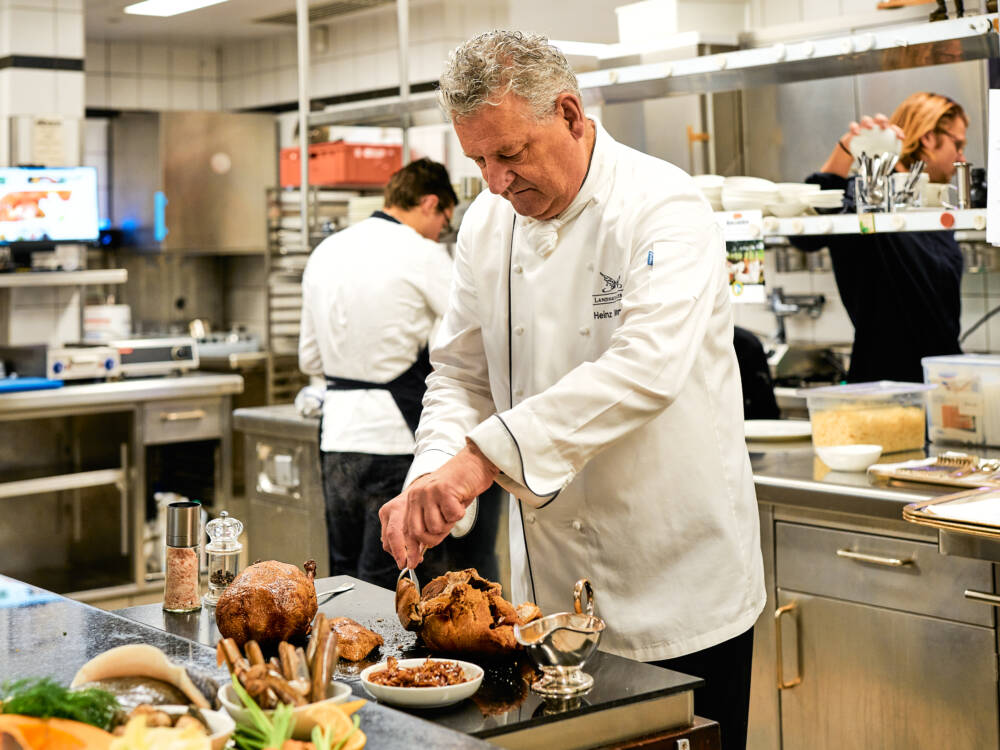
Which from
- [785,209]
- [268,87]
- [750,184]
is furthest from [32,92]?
[785,209]

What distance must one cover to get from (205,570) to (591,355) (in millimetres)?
723

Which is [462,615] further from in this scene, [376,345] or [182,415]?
[182,415]

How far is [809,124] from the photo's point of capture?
5.75 meters

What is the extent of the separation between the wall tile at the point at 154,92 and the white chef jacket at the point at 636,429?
7580 mm

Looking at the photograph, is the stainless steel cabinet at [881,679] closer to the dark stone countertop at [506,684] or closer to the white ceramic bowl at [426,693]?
the dark stone countertop at [506,684]

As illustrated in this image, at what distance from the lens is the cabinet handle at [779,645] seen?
2947 millimetres

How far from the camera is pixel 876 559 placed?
2754 mm

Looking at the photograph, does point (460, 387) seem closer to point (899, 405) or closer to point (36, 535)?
point (899, 405)

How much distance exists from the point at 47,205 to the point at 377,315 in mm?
2548

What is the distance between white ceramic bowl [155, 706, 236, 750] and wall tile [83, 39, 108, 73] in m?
8.42

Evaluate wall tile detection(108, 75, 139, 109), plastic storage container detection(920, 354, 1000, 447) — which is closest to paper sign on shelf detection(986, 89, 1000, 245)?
plastic storage container detection(920, 354, 1000, 447)

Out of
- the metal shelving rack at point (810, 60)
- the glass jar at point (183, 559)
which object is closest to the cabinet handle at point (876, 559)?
the metal shelving rack at point (810, 60)

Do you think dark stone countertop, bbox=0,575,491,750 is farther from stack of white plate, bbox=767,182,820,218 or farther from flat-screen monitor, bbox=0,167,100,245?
flat-screen monitor, bbox=0,167,100,245

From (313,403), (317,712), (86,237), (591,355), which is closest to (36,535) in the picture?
(86,237)
